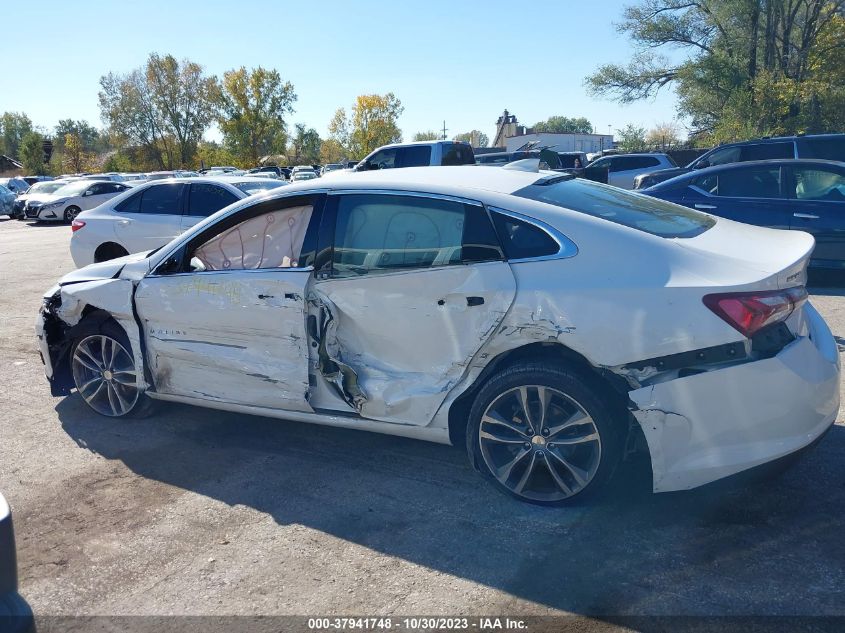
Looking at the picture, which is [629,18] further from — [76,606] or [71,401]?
[76,606]

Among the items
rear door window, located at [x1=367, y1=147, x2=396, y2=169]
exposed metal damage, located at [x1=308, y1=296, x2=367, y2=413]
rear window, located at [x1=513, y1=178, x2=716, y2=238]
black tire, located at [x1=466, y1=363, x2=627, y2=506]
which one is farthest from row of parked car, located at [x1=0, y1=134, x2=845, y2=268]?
rear door window, located at [x1=367, y1=147, x2=396, y2=169]

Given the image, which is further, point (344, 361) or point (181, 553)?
point (344, 361)

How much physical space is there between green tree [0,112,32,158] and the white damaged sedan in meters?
93.5

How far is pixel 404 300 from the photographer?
396 centimetres

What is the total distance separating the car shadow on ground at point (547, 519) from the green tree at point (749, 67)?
24415mm

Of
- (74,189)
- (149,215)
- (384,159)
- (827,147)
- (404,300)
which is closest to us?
(404,300)

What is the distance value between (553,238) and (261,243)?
6.22ft

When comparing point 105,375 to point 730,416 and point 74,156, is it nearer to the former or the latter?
point 730,416

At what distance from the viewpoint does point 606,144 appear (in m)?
81.9

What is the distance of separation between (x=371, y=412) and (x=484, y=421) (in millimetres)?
713

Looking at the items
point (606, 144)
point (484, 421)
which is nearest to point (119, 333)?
point (484, 421)

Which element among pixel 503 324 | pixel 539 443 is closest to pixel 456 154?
pixel 503 324

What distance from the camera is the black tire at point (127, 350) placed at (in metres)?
5.03

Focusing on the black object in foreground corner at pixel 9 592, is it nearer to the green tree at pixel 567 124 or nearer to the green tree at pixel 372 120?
the green tree at pixel 372 120
